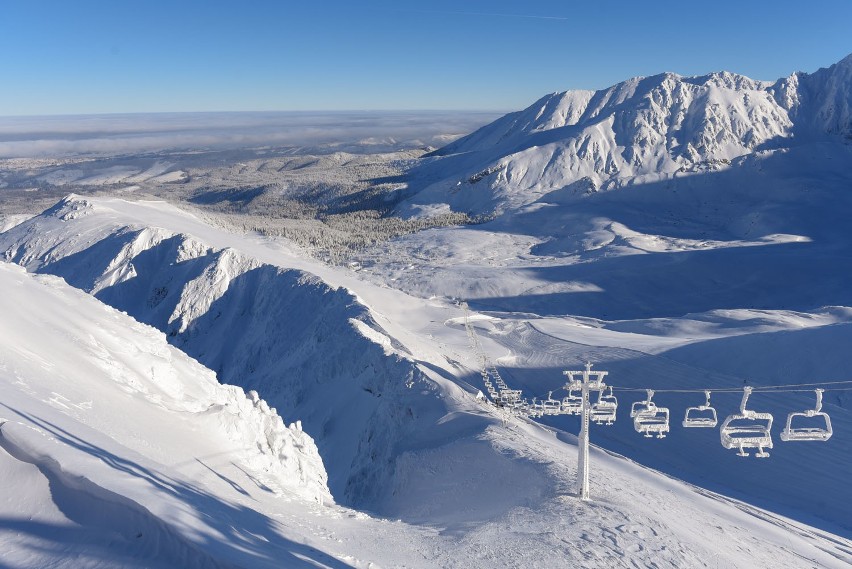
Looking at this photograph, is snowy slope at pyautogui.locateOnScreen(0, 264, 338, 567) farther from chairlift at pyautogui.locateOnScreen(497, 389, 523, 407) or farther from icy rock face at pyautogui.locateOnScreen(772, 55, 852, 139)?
icy rock face at pyautogui.locateOnScreen(772, 55, 852, 139)

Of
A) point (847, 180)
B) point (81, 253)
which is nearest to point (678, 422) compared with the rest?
point (81, 253)

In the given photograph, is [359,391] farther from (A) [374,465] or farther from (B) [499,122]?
(B) [499,122]

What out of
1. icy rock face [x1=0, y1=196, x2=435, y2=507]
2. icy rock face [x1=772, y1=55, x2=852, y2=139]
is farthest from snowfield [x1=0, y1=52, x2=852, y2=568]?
icy rock face [x1=772, y1=55, x2=852, y2=139]

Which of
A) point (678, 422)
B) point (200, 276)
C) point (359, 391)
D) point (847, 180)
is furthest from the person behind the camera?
point (847, 180)

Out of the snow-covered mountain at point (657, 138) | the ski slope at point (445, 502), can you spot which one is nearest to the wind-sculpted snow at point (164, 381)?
the ski slope at point (445, 502)

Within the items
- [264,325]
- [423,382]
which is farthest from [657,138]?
[423,382]

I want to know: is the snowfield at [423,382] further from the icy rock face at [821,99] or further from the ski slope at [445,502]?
the icy rock face at [821,99]
